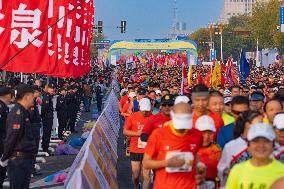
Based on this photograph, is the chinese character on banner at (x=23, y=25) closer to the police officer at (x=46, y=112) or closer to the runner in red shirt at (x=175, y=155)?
the police officer at (x=46, y=112)

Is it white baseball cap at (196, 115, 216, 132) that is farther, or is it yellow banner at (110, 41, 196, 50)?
yellow banner at (110, 41, 196, 50)

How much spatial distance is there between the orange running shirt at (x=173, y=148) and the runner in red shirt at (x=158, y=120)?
2.86 metres

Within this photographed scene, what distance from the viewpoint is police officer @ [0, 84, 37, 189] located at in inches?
426

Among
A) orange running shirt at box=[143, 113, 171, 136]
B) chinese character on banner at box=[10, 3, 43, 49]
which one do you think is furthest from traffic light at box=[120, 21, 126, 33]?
orange running shirt at box=[143, 113, 171, 136]

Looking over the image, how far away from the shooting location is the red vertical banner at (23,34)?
Answer: 14.6 m

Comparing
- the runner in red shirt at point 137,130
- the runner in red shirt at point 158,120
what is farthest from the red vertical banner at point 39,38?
the runner in red shirt at point 158,120

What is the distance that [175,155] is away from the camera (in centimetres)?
834

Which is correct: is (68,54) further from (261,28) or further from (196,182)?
(261,28)

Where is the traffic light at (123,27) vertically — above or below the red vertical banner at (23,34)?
above

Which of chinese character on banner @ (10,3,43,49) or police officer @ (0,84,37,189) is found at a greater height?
chinese character on banner @ (10,3,43,49)

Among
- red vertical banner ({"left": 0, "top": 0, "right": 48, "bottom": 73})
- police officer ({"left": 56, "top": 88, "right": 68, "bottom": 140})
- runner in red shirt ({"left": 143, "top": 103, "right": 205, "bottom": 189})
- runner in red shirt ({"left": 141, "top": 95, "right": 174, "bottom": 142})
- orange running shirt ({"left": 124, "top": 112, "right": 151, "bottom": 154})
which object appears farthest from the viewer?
police officer ({"left": 56, "top": 88, "right": 68, "bottom": 140})

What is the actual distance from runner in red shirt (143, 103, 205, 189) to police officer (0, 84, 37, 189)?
2860mm

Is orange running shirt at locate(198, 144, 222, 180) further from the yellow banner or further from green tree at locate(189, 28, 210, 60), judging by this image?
green tree at locate(189, 28, 210, 60)

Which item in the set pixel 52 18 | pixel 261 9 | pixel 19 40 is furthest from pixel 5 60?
pixel 261 9
